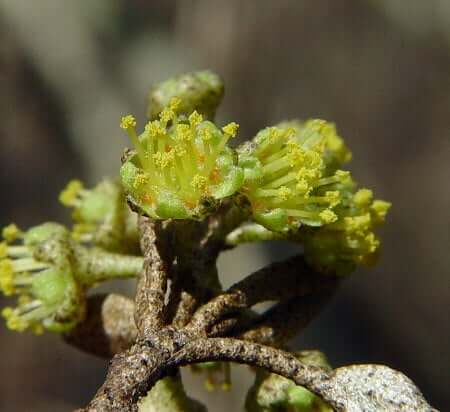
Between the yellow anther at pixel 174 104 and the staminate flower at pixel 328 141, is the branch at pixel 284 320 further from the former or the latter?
the yellow anther at pixel 174 104

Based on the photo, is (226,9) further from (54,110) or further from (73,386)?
(73,386)

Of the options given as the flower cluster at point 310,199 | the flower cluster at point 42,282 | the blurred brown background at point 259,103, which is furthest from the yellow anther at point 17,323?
the blurred brown background at point 259,103

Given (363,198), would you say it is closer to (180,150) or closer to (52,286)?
(180,150)

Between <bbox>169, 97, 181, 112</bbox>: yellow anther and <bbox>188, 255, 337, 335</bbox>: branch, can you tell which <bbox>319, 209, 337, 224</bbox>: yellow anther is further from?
<bbox>169, 97, 181, 112</bbox>: yellow anther

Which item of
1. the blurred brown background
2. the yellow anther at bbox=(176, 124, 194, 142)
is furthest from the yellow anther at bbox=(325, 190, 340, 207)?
the blurred brown background

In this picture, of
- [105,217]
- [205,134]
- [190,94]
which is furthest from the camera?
[105,217]

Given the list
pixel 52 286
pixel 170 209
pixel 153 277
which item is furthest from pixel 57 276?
pixel 170 209
